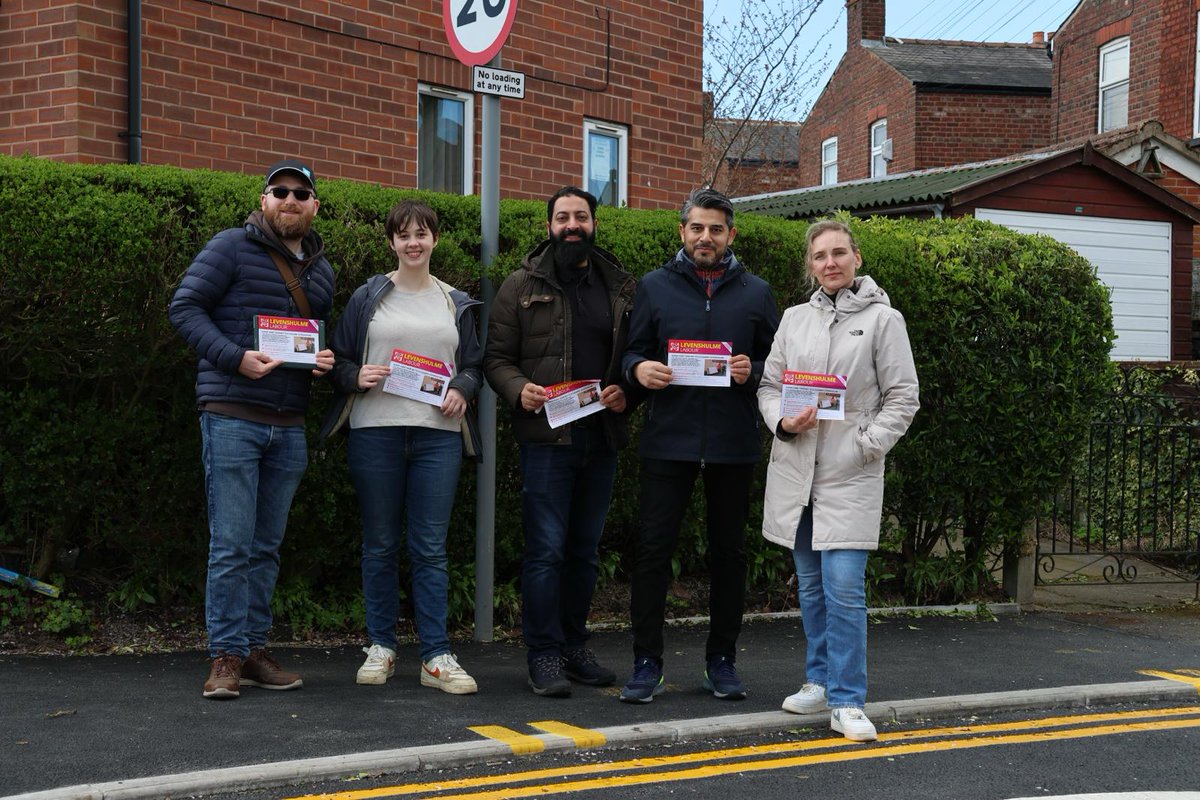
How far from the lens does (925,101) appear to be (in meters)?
30.1

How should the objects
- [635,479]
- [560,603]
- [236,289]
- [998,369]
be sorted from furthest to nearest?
[998,369], [635,479], [560,603], [236,289]

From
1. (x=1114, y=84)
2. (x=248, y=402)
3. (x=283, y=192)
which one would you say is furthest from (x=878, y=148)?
(x=248, y=402)

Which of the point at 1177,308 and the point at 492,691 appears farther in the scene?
the point at 1177,308

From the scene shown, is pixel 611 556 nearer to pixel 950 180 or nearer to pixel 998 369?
pixel 998 369

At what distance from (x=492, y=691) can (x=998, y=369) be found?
161 inches

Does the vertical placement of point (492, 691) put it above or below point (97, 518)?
below

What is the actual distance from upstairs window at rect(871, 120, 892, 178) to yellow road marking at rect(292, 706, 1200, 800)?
2737 cm

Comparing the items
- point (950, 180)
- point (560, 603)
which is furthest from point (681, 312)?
point (950, 180)

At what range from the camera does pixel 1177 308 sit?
17312 mm

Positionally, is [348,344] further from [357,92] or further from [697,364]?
[357,92]

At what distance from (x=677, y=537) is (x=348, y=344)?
1.65 m

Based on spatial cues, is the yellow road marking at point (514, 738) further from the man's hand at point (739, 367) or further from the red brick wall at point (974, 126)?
the red brick wall at point (974, 126)

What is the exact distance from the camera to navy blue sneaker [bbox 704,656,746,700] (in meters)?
5.62

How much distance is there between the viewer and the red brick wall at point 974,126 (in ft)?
98.9
